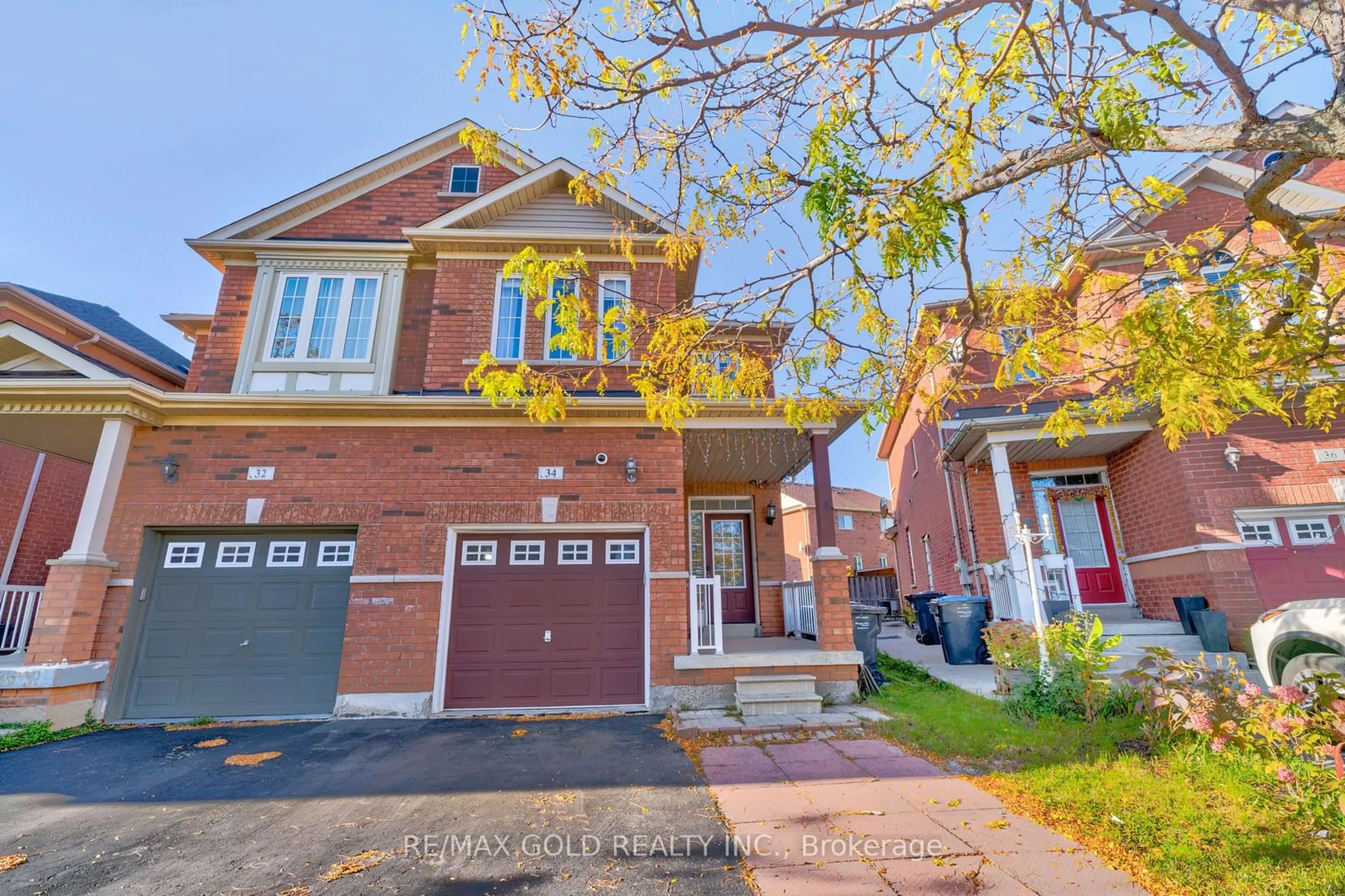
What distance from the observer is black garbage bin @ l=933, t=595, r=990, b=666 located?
9.26m

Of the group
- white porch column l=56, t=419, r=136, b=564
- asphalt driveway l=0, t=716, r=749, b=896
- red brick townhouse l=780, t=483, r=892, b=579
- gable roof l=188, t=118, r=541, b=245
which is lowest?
asphalt driveway l=0, t=716, r=749, b=896

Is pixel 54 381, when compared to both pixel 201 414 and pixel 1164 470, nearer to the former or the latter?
pixel 201 414

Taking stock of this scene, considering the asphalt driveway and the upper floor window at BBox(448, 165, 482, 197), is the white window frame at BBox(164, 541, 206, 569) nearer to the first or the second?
the asphalt driveway

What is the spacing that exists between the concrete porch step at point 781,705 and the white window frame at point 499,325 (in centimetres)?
559

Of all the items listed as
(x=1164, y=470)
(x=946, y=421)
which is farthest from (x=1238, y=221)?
(x=946, y=421)

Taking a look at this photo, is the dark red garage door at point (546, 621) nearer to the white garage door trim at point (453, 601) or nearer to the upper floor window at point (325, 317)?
the white garage door trim at point (453, 601)

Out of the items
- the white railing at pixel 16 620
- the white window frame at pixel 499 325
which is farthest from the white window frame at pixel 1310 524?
the white railing at pixel 16 620

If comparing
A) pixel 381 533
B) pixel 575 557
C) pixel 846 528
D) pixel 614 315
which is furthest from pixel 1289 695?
pixel 846 528

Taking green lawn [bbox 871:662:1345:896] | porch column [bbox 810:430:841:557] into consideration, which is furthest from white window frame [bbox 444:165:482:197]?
green lawn [bbox 871:662:1345:896]

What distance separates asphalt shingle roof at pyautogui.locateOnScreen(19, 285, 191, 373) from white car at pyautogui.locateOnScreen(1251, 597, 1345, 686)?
49.1ft

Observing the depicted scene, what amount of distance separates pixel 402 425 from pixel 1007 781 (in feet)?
25.0

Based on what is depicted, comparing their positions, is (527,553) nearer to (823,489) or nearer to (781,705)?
(781,705)

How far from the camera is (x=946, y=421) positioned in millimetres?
8828

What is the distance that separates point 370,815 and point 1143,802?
16.8 ft
